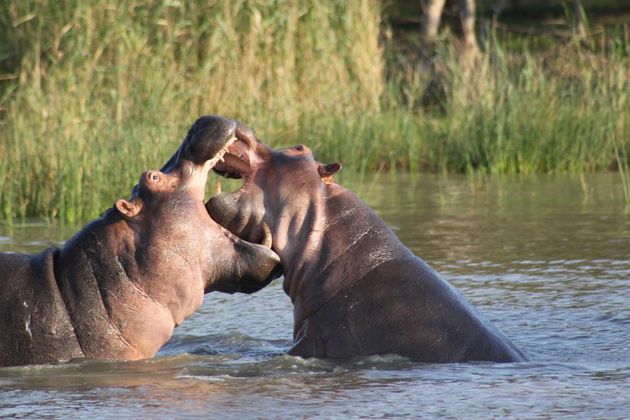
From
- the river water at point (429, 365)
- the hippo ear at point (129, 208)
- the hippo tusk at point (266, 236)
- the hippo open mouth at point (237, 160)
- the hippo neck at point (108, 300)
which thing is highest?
the hippo open mouth at point (237, 160)

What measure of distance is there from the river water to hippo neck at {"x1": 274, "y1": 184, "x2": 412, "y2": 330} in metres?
0.25

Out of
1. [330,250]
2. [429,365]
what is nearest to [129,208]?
[330,250]

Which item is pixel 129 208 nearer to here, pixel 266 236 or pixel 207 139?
pixel 207 139

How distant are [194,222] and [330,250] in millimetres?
451

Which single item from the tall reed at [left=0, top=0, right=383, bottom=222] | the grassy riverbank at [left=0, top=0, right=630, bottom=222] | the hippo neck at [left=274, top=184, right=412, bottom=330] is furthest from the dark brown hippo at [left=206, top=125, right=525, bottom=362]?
the grassy riverbank at [left=0, top=0, right=630, bottom=222]

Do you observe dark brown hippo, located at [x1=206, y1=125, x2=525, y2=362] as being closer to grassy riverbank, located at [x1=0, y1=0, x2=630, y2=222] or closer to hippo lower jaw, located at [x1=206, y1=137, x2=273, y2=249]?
hippo lower jaw, located at [x1=206, y1=137, x2=273, y2=249]

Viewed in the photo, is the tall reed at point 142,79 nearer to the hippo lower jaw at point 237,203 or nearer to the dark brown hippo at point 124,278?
the hippo lower jaw at point 237,203

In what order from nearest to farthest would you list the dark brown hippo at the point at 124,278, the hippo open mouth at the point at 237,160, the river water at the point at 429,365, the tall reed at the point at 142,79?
the river water at the point at 429,365 < the dark brown hippo at the point at 124,278 < the hippo open mouth at the point at 237,160 < the tall reed at the point at 142,79

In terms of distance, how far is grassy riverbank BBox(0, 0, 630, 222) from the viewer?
990cm

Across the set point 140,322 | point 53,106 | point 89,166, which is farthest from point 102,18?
point 140,322

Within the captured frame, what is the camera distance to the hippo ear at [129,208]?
404cm

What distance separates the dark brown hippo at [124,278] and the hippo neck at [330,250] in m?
0.16

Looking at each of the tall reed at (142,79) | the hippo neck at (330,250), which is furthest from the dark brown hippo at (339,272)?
the tall reed at (142,79)

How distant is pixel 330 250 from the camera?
4.21 meters
